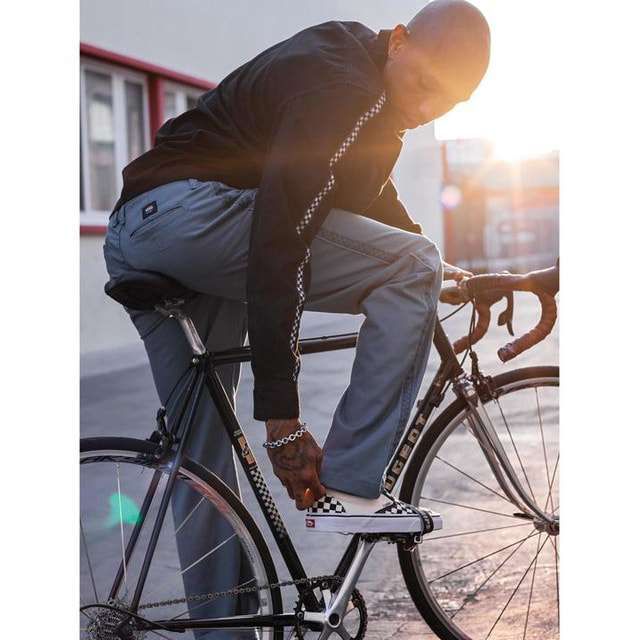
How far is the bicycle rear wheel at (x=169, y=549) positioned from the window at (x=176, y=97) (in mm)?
1498

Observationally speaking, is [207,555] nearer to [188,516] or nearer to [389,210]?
[188,516]

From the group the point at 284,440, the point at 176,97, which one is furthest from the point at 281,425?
the point at 176,97

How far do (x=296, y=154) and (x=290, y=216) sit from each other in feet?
0.33

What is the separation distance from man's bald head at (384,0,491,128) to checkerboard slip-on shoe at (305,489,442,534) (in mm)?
708

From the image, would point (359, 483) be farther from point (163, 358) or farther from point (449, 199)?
point (449, 199)

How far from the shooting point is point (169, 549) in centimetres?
206

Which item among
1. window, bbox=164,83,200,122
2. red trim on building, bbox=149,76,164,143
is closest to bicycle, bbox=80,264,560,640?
window, bbox=164,83,200,122

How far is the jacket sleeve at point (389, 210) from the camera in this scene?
6.99 ft

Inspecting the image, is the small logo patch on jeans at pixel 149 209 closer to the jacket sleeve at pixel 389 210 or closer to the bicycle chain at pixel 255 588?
the jacket sleeve at pixel 389 210

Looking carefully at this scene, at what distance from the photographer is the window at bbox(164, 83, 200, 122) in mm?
3404

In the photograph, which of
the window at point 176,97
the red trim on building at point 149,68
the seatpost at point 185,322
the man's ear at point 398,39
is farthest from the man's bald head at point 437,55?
the window at point 176,97

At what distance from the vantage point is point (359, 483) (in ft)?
6.22

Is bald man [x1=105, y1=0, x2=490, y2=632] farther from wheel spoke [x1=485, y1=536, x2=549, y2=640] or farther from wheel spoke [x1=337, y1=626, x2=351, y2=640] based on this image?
wheel spoke [x1=485, y1=536, x2=549, y2=640]
